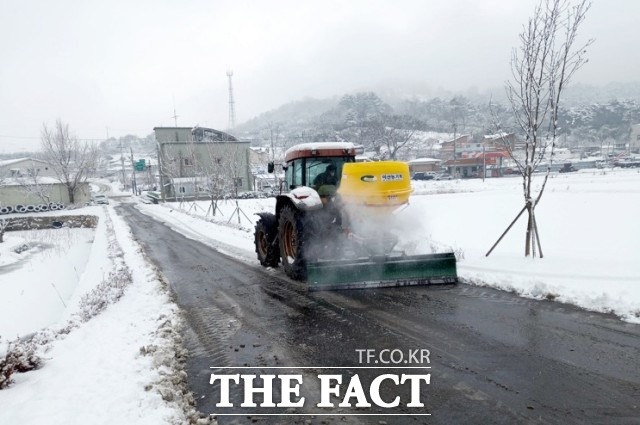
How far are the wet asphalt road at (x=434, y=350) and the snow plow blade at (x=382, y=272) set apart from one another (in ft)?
0.61

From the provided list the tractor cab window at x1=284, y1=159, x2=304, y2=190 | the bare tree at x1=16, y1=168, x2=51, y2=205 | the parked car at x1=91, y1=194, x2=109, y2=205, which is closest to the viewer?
the tractor cab window at x1=284, y1=159, x2=304, y2=190

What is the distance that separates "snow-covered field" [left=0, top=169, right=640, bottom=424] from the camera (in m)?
3.75

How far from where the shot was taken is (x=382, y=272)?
23.1ft

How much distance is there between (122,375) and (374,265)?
4179 millimetres

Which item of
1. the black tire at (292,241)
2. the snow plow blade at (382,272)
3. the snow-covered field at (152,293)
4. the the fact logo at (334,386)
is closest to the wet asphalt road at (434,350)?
the the fact logo at (334,386)

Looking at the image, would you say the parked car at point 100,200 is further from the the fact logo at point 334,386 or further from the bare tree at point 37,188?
the the fact logo at point 334,386

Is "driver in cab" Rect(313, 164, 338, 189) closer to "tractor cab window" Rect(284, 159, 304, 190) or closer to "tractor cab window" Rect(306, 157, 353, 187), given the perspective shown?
"tractor cab window" Rect(306, 157, 353, 187)

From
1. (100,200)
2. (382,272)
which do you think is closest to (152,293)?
(382,272)

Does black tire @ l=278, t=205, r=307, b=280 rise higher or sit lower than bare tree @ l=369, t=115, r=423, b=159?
lower

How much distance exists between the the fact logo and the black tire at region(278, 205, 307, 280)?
353cm

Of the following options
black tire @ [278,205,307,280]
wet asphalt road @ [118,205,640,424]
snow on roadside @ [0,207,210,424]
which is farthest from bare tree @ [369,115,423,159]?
snow on roadside @ [0,207,210,424]

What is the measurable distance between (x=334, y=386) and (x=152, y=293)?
5048 mm

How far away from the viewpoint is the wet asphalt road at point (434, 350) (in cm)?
334

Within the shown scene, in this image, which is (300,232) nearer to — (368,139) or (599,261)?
(599,261)
